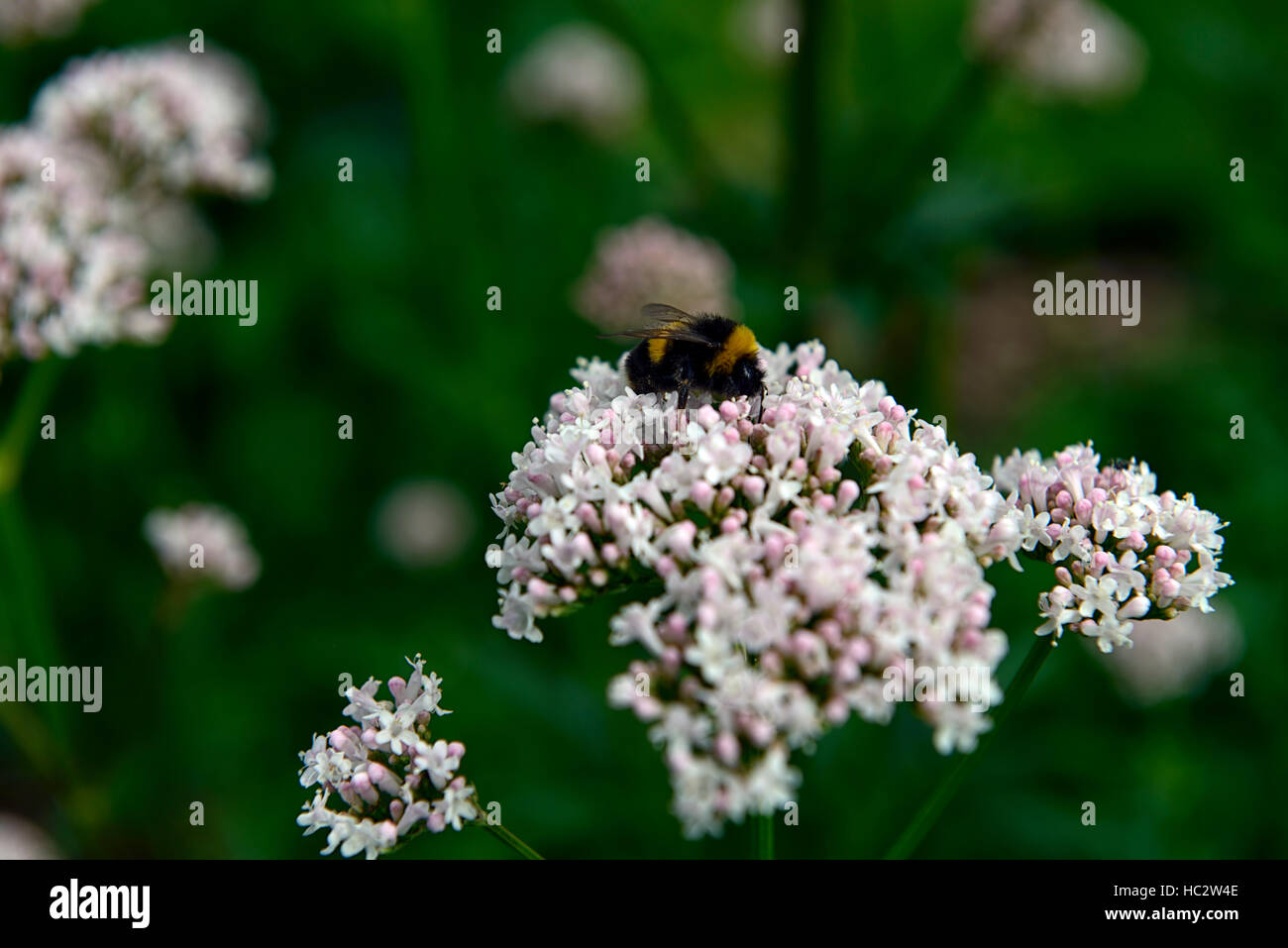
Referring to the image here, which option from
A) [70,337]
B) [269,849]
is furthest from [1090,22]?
[269,849]

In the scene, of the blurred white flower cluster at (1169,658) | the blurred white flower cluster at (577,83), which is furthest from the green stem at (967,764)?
the blurred white flower cluster at (577,83)

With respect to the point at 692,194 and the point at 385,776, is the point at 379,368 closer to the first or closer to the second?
the point at 692,194

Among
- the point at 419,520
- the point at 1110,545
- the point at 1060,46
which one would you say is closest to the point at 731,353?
the point at 1110,545

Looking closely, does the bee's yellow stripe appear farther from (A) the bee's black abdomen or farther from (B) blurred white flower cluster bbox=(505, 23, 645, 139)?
(B) blurred white flower cluster bbox=(505, 23, 645, 139)

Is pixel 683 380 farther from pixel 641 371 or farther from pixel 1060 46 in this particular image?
pixel 1060 46
